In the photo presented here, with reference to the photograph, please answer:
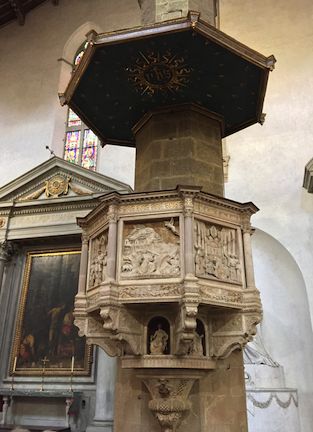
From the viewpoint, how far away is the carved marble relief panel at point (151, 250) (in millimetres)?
3676

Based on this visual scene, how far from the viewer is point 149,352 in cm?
398

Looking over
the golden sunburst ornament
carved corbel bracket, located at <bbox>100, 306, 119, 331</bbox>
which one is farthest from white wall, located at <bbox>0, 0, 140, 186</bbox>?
carved corbel bracket, located at <bbox>100, 306, 119, 331</bbox>

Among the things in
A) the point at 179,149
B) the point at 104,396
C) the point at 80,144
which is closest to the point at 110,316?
the point at 179,149

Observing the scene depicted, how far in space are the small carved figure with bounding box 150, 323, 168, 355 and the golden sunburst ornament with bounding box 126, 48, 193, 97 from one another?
2.66 meters

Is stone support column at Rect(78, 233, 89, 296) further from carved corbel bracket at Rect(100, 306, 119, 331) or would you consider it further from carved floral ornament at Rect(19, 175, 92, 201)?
carved floral ornament at Rect(19, 175, 92, 201)

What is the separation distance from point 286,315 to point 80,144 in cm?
655

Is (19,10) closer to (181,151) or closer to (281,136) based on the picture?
(281,136)

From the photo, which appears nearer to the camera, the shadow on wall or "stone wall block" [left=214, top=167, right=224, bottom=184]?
"stone wall block" [left=214, top=167, right=224, bottom=184]

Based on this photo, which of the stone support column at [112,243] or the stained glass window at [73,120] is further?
the stained glass window at [73,120]

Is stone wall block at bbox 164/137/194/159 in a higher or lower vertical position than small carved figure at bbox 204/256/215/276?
higher

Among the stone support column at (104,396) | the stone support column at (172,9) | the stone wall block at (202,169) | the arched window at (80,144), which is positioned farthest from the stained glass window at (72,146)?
the stone wall block at (202,169)

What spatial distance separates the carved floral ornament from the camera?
8064 mm

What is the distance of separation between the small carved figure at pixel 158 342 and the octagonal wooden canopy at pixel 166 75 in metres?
2.67

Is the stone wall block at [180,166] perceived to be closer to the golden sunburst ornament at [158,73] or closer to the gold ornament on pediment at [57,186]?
the golden sunburst ornament at [158,73]
